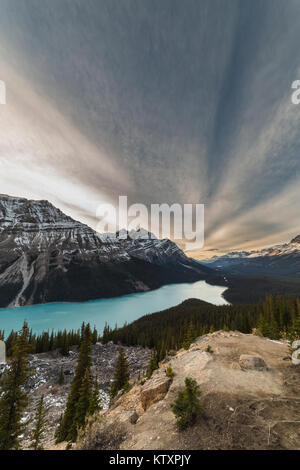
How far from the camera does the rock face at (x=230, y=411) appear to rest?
6.82 metres

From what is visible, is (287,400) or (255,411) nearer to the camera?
(255,411)

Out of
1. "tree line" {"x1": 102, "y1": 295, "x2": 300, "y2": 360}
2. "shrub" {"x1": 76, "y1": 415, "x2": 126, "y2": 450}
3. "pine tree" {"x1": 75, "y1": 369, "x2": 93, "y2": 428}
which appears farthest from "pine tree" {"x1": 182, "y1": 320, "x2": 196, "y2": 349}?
"shrub" {"x1": 76, "y1": 415, "x2": 126, "y2": 450}

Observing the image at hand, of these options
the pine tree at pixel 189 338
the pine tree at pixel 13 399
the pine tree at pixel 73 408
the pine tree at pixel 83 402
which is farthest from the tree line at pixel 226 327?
the pine tree at pixel 13 399

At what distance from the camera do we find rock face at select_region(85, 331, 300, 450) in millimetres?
6816

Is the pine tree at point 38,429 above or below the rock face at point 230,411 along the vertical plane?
below

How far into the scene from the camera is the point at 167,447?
22.7ft

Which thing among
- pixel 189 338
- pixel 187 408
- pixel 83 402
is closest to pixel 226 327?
pixel 189 338

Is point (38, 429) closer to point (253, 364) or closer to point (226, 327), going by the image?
point (253, 364)

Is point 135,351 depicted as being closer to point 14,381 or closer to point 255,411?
point 14,381

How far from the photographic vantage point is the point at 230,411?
28.3 feet

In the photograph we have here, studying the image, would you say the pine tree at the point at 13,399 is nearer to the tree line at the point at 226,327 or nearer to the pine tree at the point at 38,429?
the pine tree at the point at 38,429

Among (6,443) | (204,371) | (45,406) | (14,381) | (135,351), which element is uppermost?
(204,371)

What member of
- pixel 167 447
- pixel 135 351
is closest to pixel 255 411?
pixel 167 447
